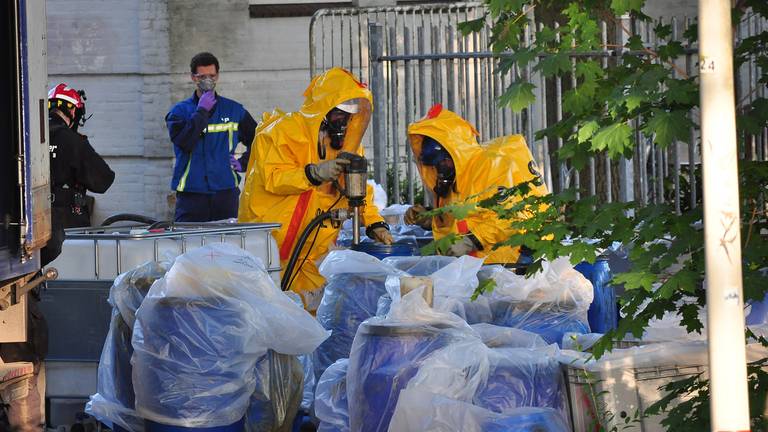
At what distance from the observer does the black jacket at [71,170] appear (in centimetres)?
777

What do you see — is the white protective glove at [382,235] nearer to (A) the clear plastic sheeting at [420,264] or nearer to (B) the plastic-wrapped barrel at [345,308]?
(A) the clear plastic sheeting at [420,264]

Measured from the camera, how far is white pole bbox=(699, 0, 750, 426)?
2.62 m

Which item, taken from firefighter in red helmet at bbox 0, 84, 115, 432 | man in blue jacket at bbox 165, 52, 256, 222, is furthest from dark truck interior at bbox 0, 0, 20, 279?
man in blue jacket at bbox 165, 52, 256, 222

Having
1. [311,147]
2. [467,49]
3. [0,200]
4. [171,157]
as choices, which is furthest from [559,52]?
[171,157]

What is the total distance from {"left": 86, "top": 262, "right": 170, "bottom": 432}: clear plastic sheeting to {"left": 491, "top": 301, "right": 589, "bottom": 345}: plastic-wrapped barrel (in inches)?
59.3

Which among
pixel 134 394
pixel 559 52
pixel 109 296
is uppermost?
pixel 559 52

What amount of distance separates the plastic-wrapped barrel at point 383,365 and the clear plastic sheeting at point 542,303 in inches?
43.3

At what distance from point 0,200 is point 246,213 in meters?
3.66

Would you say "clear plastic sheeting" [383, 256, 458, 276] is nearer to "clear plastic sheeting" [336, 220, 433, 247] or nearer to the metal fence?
"clear plastic sheeting" [336, 220, 433, 247]

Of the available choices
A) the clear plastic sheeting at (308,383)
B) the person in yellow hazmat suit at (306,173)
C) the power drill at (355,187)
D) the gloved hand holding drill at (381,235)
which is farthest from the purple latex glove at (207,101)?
the clear plastic sheeting at (308,383)

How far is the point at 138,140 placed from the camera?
1376cm

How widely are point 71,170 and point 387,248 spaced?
1920mm

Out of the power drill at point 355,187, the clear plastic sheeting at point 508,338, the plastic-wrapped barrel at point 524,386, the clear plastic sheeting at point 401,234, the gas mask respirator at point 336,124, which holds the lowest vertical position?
the plastic-wrapped barrel at point 524,386

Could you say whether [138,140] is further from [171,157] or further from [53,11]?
[53,11]
